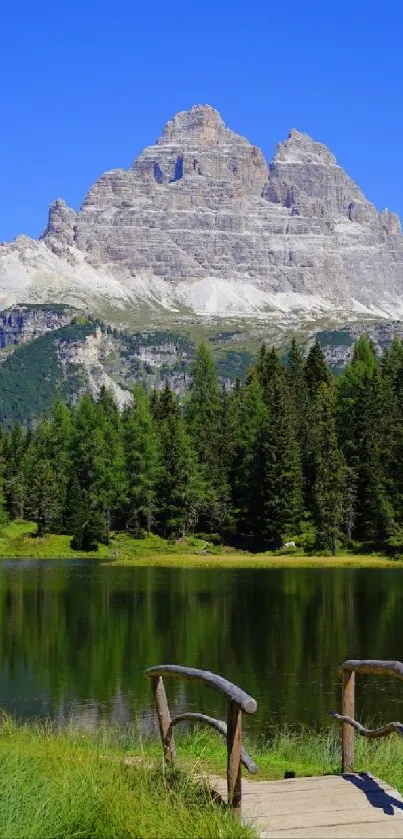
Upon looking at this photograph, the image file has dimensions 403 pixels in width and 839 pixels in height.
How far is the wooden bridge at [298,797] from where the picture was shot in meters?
12.0

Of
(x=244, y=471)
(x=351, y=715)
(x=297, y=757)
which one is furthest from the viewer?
(x=244, y=471)

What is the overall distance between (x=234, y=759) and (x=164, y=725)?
10.8 feet

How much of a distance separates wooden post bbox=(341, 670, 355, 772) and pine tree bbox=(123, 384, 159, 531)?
91784 millimetres

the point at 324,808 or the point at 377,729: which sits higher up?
the point at 377,729

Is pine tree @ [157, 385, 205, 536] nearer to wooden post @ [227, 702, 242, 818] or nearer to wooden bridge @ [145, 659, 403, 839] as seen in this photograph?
wooden bridge @ [145, 659, 403, 839]

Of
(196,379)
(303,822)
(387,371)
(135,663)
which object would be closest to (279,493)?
(387,371)

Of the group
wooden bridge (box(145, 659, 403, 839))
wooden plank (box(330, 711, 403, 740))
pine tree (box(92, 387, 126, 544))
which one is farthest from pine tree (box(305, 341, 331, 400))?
wooden bridge (box(145, 659, 403, 839))

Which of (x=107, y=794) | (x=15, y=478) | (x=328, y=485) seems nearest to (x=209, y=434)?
(x=15, y=478)

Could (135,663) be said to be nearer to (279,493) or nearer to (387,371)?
(279,493)

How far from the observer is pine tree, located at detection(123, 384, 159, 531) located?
109438 millimetres

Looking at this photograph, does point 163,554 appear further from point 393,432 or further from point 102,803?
point 102,803

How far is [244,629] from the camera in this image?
48.9 metres

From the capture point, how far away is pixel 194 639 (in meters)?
45.5

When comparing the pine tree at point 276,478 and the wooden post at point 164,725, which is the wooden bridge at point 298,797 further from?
the pine tree at point 276,478
